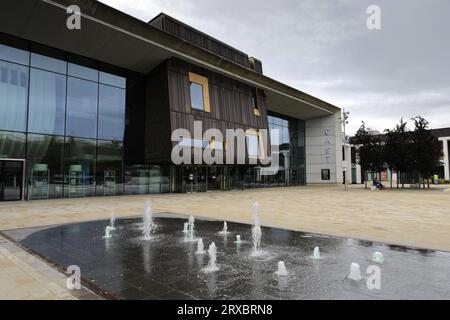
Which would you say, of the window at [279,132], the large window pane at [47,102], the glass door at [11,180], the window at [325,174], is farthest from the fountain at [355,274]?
the window at [325,174]

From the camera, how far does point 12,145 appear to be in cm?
1991

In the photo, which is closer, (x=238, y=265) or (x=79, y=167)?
(x=238, y=265)

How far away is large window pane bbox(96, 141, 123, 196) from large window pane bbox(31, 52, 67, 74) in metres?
6.04

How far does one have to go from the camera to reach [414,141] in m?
37.2

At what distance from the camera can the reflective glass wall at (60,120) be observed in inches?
798

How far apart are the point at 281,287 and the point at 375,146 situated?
38918 mm

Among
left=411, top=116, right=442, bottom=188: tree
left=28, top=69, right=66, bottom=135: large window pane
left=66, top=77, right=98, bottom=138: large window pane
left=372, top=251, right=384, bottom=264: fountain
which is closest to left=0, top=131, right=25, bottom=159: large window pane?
left=28, top=69, right=66, bottom=135: large window pane

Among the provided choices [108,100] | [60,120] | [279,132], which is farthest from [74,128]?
[279,132]

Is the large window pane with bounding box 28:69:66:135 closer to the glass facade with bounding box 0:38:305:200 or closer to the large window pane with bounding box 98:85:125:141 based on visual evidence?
the glass facade with bounding box 0:38:305:200

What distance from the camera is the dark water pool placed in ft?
15.2

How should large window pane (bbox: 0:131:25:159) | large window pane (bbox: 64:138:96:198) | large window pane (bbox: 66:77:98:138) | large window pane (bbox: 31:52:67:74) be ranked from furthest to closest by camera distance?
large window pane (bbox: 66:77:98:138) < large window pane (bbox: 64:138:96:198) < large window pane (bbox: 31:52:67:74) < large window pane (bbox: 0:131:25:159)

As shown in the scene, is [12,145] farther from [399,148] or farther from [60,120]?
[399,148]

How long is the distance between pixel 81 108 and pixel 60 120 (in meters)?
1.91
